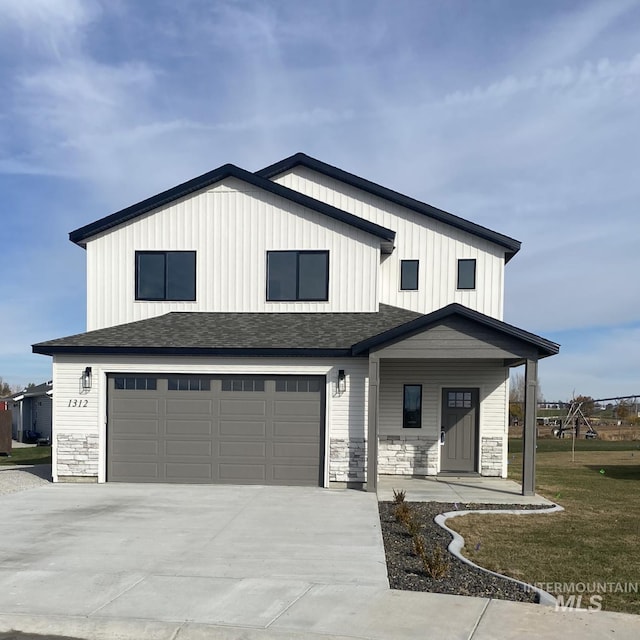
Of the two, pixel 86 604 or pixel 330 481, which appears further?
pixel 330 481

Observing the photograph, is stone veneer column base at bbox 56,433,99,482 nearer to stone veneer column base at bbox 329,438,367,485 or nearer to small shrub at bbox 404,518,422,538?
stone veneer column base at bbox 329,438,367,485

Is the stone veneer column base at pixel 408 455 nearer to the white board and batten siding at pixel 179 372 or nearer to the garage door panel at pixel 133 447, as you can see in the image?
the white board and batten siding at pixel 179 372

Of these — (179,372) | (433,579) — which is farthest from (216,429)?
(433,579)

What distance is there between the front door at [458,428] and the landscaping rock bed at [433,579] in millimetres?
6148

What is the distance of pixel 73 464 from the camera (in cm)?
1369

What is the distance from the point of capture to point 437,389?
15625mm

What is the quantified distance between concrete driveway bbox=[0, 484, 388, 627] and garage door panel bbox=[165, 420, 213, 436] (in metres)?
1.55

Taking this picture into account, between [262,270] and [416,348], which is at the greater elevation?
[262,270]

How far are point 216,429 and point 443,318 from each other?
18.9 ft

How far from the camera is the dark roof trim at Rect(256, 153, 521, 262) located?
53.3 feet

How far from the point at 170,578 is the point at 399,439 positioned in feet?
31.6

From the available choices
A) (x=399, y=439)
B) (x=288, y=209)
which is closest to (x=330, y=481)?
(x=399, y=439)

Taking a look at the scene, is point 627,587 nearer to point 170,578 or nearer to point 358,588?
point 358,588

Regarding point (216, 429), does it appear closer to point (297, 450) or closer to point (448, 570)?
point (297, 450)
